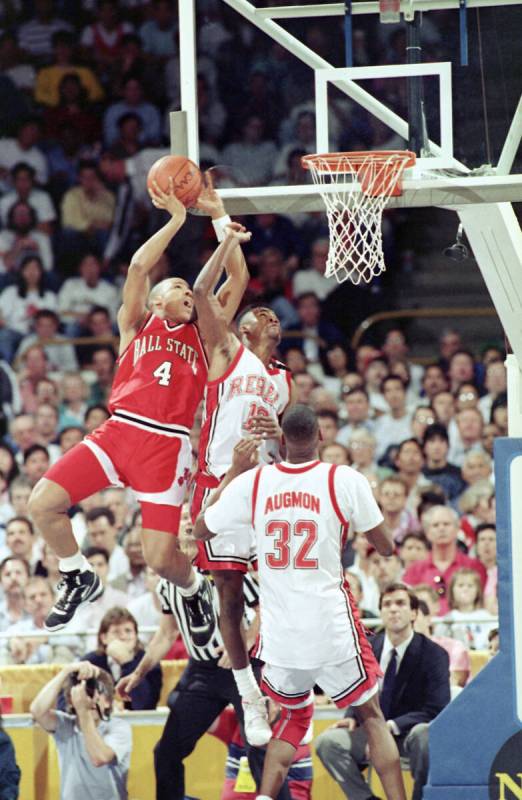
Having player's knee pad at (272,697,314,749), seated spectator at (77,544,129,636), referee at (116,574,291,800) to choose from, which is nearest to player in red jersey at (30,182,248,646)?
referee at (116,574,291,800)

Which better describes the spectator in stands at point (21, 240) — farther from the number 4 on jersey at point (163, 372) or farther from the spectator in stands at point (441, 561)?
the number 4 on jersey at point (163, 372)

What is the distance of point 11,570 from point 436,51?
195 inches

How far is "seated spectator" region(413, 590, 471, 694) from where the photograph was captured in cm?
923

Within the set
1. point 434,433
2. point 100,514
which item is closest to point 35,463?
point 100,514

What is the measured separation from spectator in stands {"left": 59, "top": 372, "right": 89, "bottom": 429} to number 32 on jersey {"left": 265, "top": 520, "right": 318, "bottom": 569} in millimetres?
6320

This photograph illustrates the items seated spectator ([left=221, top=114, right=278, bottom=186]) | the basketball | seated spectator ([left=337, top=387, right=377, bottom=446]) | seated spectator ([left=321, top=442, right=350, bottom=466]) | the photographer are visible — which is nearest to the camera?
the basketball

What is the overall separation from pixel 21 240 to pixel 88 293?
104 centimetres

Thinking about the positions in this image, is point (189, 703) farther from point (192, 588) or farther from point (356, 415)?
point (356, 415)

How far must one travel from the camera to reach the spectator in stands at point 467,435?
1282 centimetres

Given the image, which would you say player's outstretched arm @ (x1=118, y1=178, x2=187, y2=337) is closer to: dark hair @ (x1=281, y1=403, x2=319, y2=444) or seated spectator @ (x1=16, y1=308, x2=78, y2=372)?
dark hair @ (x1=281, y1=403, x2=319, y2=444)

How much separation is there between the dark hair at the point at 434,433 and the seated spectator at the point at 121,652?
14.0ft

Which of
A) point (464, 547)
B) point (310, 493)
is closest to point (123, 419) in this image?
point (310, 493)

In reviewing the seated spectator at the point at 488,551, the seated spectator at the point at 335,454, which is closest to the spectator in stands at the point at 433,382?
the seated spectator at the point at 335,454

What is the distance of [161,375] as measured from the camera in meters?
8.38
